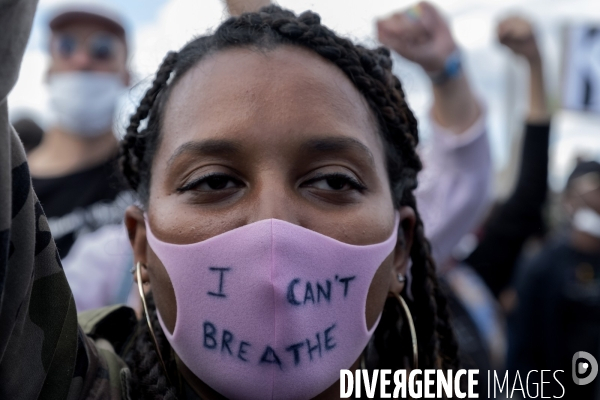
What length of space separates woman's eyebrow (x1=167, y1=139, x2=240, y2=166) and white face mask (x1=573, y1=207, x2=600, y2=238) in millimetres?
4445

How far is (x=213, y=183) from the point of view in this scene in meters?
1.57

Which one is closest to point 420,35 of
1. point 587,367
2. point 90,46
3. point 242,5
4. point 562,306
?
point 242,5

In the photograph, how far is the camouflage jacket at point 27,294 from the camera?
3.45ft

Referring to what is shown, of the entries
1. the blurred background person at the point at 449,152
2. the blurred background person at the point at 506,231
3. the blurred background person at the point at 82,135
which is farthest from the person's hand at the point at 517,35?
the blurred background person at the point at 82,135

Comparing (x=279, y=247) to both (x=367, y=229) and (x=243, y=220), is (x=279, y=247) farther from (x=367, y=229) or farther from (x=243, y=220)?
(x=367, y=229)

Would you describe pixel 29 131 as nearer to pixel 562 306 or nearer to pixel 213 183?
pixel 213 183

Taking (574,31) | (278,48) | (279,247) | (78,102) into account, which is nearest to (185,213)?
(279,247)

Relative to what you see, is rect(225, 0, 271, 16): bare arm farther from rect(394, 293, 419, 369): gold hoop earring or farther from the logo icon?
the logo icon

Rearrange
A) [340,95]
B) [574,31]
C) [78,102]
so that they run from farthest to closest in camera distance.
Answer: [574,31] < [78,102] < [340,95]

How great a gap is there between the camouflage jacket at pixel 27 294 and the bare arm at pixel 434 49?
1.71m

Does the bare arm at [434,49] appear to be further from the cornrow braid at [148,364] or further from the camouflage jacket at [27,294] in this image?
the camouflage jacket at [27,294]

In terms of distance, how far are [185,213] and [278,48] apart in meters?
0.51

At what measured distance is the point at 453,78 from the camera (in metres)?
2.70

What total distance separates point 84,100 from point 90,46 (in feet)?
1.18
